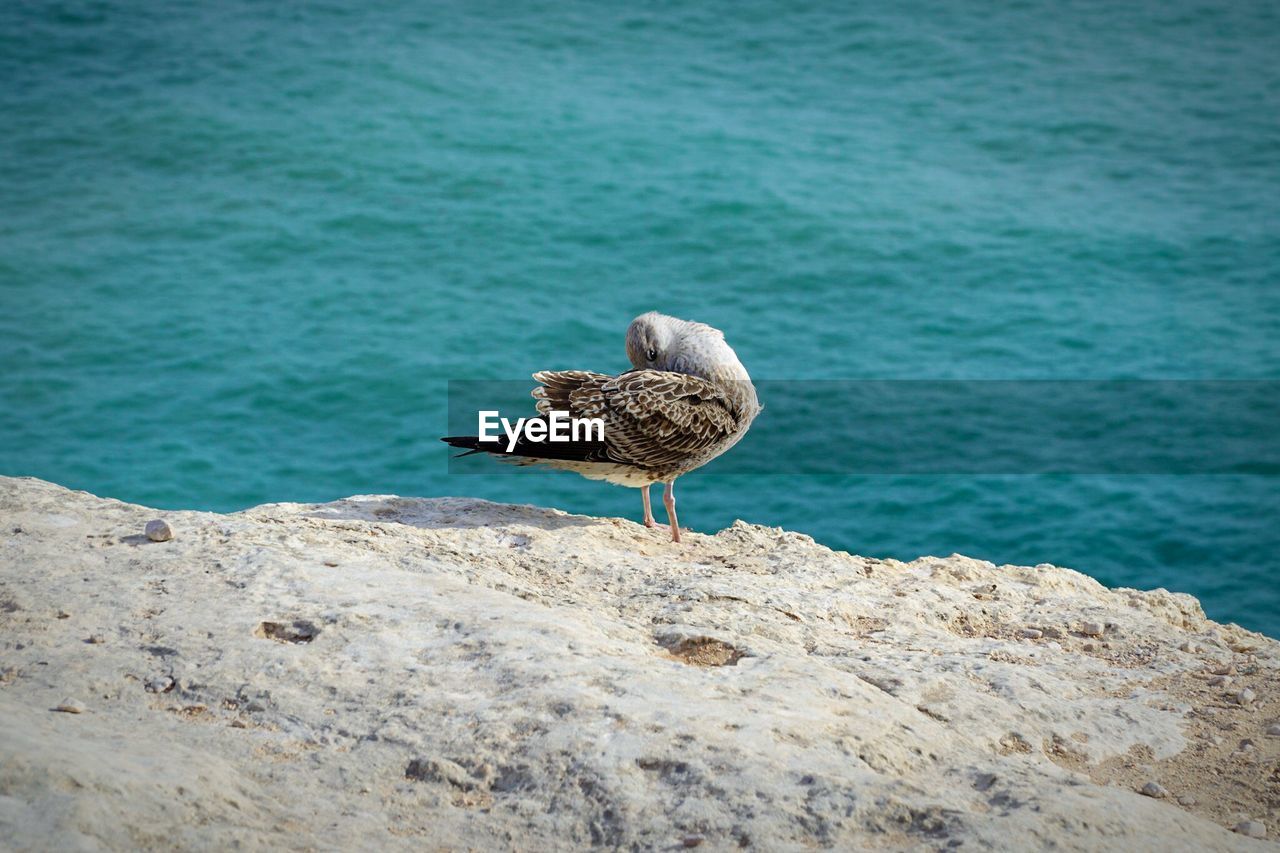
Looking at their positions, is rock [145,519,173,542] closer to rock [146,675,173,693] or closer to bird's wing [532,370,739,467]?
rock [146,675,173,693]

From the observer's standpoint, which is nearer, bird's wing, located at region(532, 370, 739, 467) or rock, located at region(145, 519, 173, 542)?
rock, located at region(145, 519, 173, 542)

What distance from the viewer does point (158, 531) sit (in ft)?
19.5

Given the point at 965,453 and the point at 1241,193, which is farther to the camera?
the point at 1241,193

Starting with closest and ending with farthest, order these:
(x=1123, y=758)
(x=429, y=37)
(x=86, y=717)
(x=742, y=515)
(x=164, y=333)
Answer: (x=86, y=717)
(x=1123, y=758)
(x=742, y=515)
(x=164, y=333)
(x=429, y=37)

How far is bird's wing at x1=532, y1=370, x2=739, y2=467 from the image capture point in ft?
24.7

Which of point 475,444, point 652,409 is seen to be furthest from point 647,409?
point 475,444

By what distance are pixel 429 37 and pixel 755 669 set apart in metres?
19.3

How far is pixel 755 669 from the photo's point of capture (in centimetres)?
520

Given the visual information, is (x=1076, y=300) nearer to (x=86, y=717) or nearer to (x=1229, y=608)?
(x=1229, y=608)

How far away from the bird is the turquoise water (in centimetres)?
583

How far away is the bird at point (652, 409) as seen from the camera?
24.6 feet

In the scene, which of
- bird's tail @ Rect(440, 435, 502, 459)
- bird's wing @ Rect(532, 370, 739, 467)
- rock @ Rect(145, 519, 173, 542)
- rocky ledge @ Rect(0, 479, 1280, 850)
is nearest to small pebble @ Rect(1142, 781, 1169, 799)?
rocky ledge @ Rect(0, 479, 1280, 850)

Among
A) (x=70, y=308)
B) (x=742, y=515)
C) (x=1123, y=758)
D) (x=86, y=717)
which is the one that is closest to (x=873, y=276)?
(x=742, y=515)

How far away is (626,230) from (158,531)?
42.7ft
